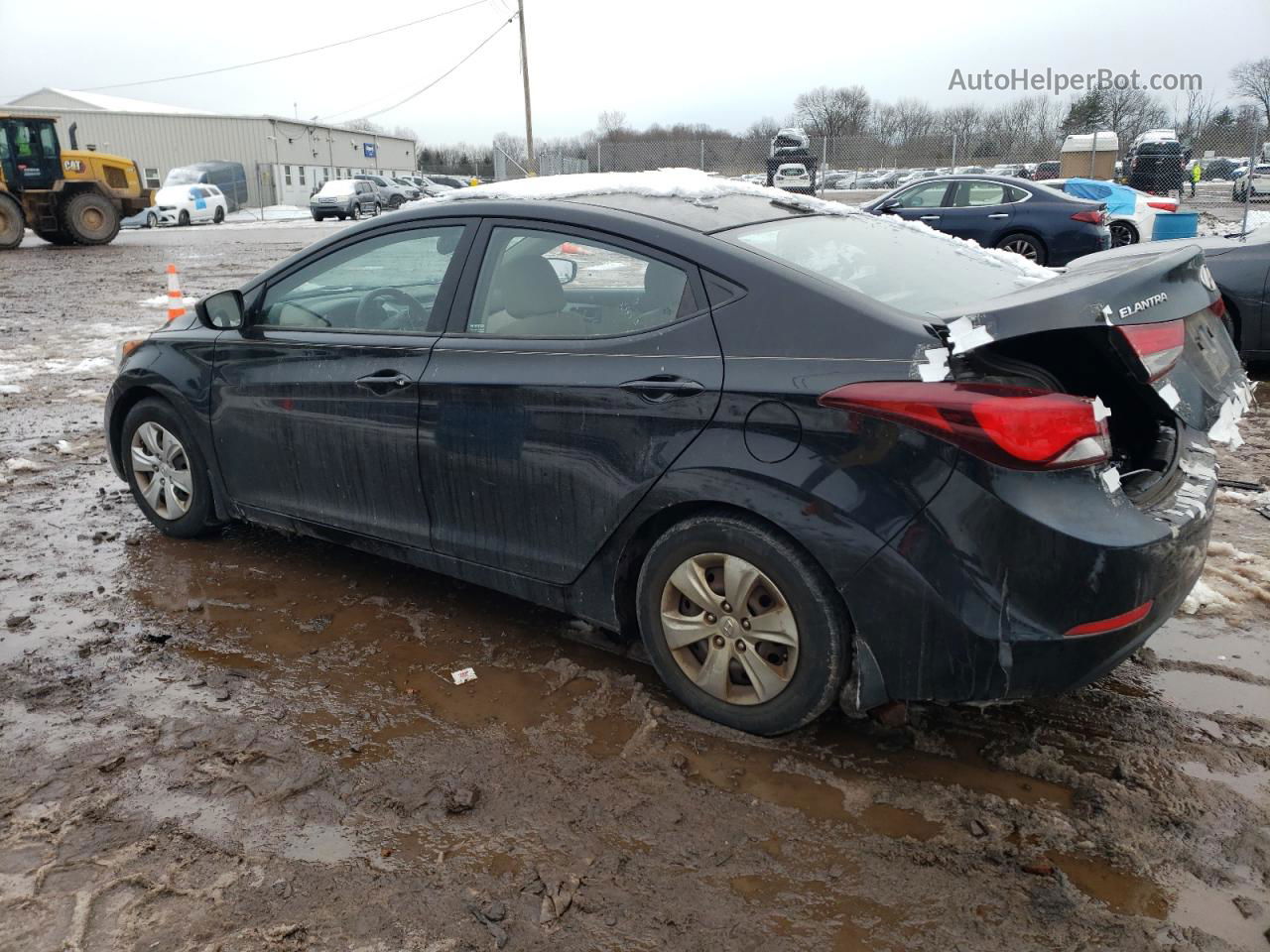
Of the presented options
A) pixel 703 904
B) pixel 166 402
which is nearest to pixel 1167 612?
pixel 703 904

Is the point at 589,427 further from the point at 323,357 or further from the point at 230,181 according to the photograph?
the point at 230,181

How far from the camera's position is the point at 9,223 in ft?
76.7

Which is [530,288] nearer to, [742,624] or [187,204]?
[742,624]

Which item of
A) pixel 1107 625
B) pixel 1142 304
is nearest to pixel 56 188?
pixel 1142 304

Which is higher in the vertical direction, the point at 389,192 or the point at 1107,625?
the point at 389,192

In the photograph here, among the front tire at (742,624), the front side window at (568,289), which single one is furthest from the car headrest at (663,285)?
the front tire at (742,624)

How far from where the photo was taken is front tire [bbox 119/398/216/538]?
456 centimetres

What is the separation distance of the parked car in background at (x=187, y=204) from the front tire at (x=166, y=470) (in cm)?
3659

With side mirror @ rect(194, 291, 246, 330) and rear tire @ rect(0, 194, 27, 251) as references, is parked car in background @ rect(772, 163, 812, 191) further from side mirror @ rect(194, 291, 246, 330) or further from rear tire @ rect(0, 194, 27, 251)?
side mirror @ rect(194, 291, 246, 330)

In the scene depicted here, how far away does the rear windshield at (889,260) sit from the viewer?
9.87 ft

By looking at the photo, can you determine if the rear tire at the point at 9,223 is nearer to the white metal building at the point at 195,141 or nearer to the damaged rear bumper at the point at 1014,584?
the damaged rear bumper at the point at 1014,584

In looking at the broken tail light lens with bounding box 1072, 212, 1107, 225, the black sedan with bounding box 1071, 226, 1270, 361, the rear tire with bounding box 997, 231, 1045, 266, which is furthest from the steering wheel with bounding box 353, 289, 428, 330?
the broken tail light lens with bounding box 1072, 212, 1107, 225

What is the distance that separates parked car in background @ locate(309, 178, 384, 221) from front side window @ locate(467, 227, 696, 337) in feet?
125

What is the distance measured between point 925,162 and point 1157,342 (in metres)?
33.4
